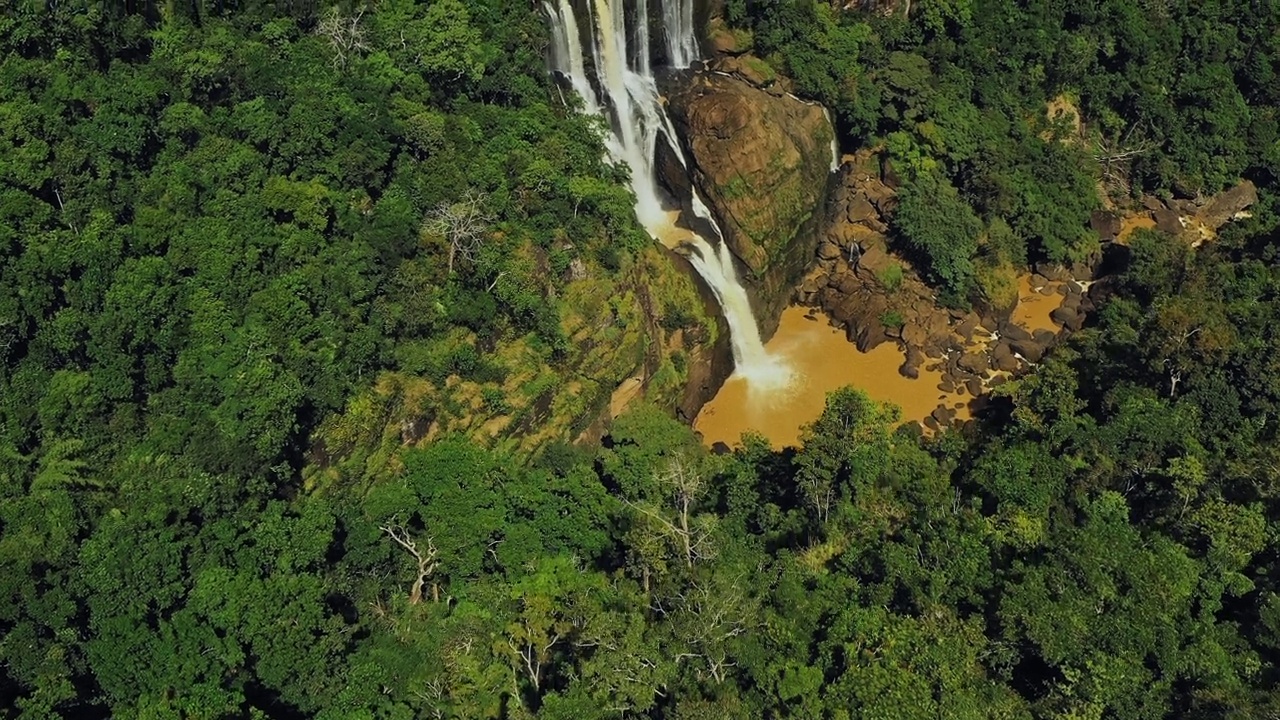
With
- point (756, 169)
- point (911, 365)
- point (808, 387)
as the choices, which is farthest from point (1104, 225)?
point (756, 169)

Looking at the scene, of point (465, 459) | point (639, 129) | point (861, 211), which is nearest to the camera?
point (465, 459)

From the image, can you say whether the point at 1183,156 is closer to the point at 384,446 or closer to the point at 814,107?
the point at 814,107

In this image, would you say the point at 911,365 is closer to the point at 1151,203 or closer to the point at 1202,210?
the point at 1151,203

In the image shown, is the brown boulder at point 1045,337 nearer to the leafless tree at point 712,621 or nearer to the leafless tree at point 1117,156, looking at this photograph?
the leafless tree at point 1117,156

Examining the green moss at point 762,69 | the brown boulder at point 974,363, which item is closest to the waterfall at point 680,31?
the green moss at point 762,69

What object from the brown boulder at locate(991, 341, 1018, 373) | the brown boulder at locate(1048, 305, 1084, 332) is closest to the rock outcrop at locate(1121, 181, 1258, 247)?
the brown boulder at locate(1048, 305, 1084, 332)

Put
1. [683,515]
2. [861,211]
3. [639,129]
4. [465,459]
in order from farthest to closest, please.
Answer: [861,211] < [639,129] < [465,459] < [683,515]

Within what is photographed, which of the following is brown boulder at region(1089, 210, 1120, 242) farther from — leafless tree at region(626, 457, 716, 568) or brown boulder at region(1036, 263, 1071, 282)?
leafless tree at region(626, 457, 716, 568)
